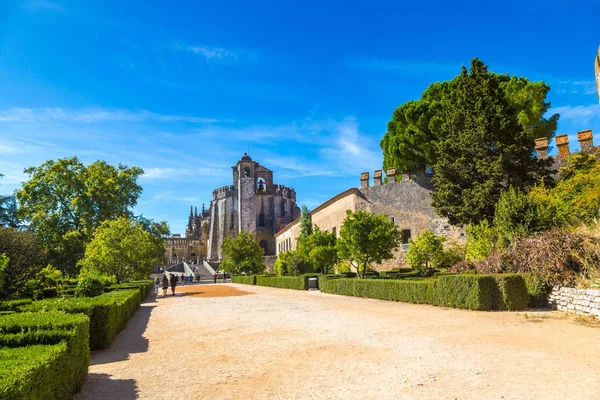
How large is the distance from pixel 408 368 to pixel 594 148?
20.8 meters

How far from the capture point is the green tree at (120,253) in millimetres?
23984

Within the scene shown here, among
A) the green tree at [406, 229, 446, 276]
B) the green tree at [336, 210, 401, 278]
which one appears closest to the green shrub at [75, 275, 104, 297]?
the green tree at [336, 210, 401, 278]

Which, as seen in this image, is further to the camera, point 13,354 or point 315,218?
point 315,218

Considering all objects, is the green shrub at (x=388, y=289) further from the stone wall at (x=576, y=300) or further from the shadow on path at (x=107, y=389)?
the shadow on path at (x=107, y=389)

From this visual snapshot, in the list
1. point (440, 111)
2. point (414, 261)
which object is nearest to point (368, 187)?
point (440, 111)

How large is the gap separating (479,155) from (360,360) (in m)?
16.4

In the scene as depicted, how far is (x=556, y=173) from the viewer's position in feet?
69.3

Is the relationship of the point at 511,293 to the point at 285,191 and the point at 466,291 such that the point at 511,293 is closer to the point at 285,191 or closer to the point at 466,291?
the point at 466,291

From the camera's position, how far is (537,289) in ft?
38.1

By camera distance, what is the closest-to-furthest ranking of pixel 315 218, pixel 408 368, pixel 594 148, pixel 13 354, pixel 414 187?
pixel 13 354 → pixel 408 368 → pixel 594 148 → pixel 414 187 → pixel 315 218

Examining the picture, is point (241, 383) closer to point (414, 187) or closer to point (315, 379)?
point (315, 379)

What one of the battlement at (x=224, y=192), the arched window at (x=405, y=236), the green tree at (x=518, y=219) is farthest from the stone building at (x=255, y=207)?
the green tree at (x=518, y=219)

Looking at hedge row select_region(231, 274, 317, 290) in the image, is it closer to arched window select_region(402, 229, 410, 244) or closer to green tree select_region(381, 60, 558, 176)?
arched window select_region(402, 229, 410, 244)

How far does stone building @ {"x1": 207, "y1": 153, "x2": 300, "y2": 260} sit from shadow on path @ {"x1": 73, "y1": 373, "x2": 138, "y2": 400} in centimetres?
6029
